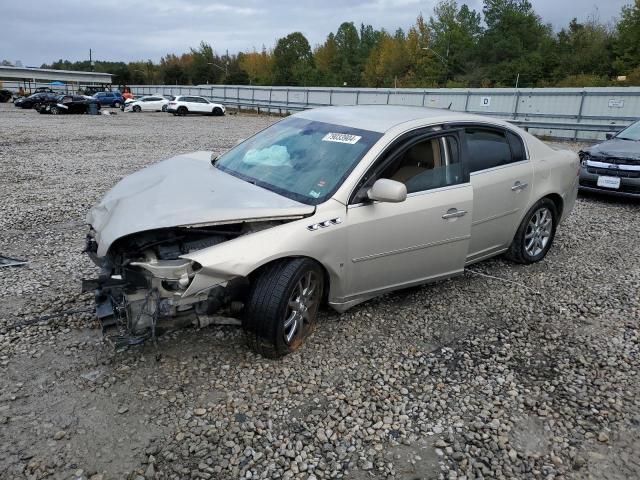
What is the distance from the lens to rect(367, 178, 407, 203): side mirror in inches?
130

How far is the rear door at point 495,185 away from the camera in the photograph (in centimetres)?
424

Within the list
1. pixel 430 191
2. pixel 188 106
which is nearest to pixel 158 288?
pixel 430 191

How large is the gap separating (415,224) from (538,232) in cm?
217

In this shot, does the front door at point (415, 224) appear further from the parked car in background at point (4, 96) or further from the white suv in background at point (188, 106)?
the parked car in background at point (4, 96)

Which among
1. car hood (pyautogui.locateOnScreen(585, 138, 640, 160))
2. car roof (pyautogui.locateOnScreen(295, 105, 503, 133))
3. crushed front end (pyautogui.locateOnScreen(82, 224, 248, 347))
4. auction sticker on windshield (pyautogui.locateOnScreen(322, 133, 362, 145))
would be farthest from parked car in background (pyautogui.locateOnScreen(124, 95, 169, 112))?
crushed front end (pyautogui.locateOnScreen(82, 224, 248, 347))

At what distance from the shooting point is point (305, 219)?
10.7ft

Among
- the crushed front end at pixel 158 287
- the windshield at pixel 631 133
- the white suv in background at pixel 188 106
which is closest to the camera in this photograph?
the crushed front end at pixel 158 287

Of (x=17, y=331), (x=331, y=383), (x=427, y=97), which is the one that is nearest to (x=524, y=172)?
(x=331, y=383)

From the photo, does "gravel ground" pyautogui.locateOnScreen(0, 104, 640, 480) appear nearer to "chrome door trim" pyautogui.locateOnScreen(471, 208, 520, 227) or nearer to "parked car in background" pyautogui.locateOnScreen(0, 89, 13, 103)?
"chrome door trim" pyautogui.locateOnScreen(471, 208, 520, 227)

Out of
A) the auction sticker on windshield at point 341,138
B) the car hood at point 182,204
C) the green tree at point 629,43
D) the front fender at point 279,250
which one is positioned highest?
the green tree at point 629,43

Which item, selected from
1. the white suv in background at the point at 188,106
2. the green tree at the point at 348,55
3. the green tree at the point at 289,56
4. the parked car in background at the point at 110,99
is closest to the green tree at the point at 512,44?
the green tree at the point at 348,55

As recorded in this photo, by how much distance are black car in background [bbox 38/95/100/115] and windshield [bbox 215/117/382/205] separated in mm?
27977

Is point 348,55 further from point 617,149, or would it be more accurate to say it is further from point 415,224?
point 415,224

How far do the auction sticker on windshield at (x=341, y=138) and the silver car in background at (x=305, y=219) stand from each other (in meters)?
0.01
